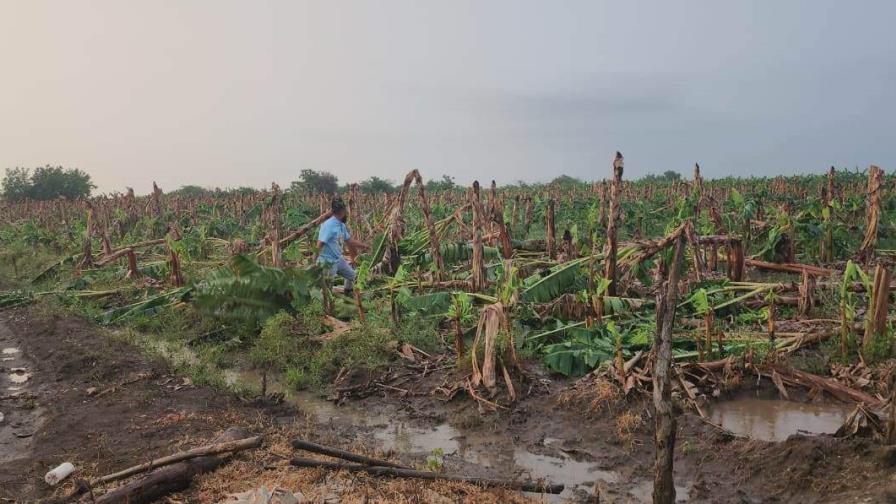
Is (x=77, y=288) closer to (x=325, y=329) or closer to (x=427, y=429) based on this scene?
(x=325, y=329)

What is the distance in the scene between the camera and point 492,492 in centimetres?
403

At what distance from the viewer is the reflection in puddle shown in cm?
503

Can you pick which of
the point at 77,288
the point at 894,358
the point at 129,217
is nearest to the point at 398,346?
the point at 894,358

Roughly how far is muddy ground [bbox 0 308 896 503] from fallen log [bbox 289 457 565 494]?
7 centimetres

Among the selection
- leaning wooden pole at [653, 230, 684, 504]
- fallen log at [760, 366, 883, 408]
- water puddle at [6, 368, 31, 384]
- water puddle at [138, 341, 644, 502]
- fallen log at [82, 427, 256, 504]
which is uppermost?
leaning wooden pole at [653, 230, 684, 504]

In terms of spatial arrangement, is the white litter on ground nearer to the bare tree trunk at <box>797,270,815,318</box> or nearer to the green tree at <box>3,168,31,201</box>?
the bare tree trunk at <box>797,270,815,318</box>

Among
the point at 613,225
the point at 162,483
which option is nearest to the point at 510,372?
the point at 613,225

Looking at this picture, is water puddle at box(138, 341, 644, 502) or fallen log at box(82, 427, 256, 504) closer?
fallen log at box(82, 427, 256, 504)

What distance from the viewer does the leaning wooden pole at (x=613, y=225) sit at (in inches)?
297

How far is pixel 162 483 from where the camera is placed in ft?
13.2

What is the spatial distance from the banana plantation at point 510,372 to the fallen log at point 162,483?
14 millimetres

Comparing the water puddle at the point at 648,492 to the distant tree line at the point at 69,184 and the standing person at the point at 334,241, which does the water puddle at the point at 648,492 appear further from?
the distant tree line at the point at 69,184

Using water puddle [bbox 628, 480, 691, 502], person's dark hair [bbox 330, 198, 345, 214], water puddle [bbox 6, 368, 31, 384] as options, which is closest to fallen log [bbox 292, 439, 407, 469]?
water puddle [bbox 628, 480, 691, 502]

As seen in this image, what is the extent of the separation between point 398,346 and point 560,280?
2202mm
